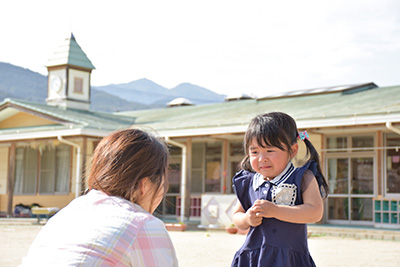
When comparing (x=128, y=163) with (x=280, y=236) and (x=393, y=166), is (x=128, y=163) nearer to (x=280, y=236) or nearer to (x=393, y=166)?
(x=280, y=236)

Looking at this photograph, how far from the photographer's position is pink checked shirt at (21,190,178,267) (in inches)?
61.0

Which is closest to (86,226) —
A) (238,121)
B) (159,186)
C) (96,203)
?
(96,203)

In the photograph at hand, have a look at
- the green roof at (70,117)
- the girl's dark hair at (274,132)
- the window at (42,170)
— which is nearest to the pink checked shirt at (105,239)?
the girl's dark hair at (274,132)

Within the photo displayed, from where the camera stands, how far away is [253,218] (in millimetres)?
2898

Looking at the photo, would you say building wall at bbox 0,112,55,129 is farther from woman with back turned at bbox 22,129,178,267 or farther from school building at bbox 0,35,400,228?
woman with back turned at bbox 22,129,178,267

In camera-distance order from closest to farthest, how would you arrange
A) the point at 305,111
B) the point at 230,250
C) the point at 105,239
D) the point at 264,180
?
the point at 105,239 < the point at 264,180 < the point at 230,250 < the point at 305,111

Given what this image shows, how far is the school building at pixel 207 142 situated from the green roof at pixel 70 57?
0.05m

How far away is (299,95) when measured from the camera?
1856 cm

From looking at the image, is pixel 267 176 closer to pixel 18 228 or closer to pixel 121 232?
pixel 121 232

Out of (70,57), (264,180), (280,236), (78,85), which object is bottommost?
(280,236)

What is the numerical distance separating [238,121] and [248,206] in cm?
1162

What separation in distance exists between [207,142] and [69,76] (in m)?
5.86

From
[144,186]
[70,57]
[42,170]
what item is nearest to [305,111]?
[70,57]

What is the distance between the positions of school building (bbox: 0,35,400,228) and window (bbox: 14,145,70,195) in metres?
0.03
